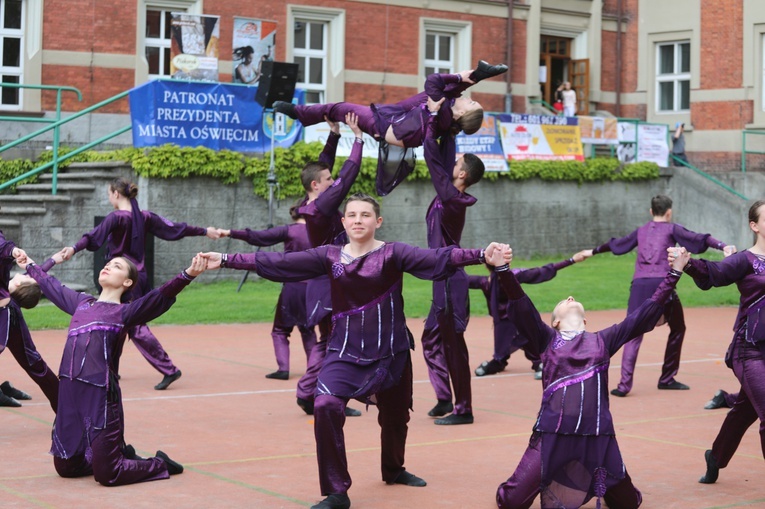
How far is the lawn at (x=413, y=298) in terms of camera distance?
15742mm

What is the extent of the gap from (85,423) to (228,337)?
7451mm

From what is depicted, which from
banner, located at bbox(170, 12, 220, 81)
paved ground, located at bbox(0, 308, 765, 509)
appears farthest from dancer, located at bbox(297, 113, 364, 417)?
banner, located at bbox(170, 12, 220, 81)

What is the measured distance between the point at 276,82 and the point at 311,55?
9.06m

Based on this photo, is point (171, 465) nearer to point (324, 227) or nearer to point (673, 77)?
point (324, 227)

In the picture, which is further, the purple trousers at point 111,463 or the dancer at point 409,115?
the dancer at point 409,115

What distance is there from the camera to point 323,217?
8836 mm

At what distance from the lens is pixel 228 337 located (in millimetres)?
14352

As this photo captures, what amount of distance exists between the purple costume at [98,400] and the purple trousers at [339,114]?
219 centimetres

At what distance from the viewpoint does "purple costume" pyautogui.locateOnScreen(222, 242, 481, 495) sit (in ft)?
21.1

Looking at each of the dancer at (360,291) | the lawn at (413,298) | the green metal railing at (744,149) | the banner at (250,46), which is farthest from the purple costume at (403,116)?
the green metal railing at (744,149)

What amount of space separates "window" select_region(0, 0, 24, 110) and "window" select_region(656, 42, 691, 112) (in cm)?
1796

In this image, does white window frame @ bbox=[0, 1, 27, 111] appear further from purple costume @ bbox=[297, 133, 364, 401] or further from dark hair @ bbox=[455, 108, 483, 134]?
dark hair @ bbox=[455, 108, 483, 134]

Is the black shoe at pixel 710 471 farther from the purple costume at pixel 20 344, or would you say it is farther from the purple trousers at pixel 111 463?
the purple costume at pixel 20 344

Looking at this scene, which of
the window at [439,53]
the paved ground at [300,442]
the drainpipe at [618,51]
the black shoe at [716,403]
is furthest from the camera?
the drainpipe at [618,51]
